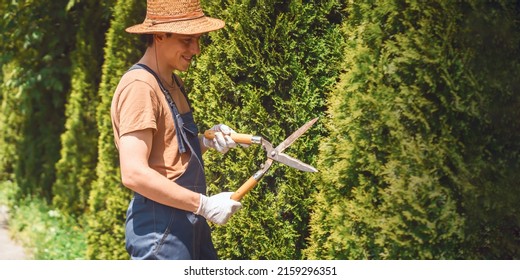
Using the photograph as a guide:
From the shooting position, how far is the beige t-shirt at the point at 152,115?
3.50m

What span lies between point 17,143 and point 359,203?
6.48 m

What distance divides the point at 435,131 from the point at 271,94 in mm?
1414

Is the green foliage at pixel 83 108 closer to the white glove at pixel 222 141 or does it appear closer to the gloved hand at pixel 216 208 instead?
the white glove at pixel 222 141

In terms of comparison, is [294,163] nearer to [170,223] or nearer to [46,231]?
[170,223]

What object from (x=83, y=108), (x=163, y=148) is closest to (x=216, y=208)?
(x=163, y=148)

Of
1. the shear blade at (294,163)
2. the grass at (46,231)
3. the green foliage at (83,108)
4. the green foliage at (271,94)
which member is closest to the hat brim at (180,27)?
the shear blade at (294,163)

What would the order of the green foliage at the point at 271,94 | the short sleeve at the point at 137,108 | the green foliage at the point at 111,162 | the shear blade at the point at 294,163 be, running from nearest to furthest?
the short sleeve at the point at 137,108
the shear blade at the point at 294,163
the green foliage at the point at 271,94
the green foliage at the point at 111,162

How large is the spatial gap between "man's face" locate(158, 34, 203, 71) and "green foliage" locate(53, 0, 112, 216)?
384cm

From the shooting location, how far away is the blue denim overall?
3.64 metres

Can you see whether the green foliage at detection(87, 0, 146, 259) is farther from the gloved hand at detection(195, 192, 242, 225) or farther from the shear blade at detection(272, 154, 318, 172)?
the gloved hand at detection(195, 192, 242, 225)

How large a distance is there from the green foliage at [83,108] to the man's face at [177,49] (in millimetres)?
3843

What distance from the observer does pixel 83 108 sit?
25.8 ft

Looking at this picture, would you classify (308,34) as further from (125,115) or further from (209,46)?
(125,115)
